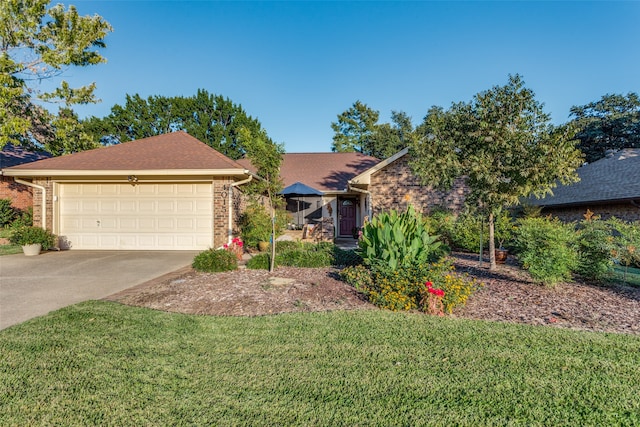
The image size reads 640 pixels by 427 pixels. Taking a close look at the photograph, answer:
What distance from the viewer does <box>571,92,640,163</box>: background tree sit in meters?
23.6

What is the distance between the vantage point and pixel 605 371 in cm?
286

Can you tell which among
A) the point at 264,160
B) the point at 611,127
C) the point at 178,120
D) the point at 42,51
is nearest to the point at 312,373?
the point at 264,160

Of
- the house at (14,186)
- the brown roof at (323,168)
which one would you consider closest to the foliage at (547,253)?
the brown roof at (323,168)

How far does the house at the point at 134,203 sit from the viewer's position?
34.9 feet

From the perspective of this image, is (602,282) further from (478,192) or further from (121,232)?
(121,232)

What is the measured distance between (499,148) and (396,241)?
3.70 meters

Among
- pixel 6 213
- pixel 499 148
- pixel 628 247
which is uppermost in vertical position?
pixel 499 148

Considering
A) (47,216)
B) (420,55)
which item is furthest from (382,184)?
(47,216)

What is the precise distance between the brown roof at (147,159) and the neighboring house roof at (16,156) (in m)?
7.48

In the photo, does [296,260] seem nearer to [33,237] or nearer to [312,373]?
[312,373]

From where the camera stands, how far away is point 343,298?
17.1 ft

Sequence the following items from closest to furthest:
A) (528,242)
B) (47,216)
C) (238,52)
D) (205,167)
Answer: (528,242) < (205,167) < (47,216) < (238,52)

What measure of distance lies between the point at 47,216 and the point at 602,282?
51.7 ft

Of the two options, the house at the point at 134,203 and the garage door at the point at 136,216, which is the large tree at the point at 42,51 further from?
the garage door at the point at 136,216
